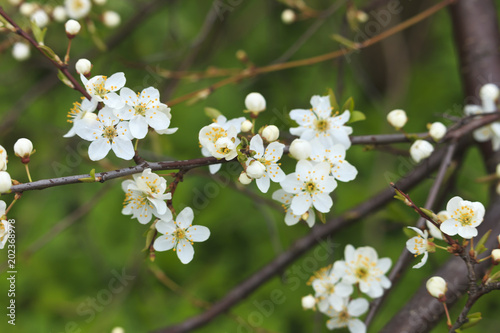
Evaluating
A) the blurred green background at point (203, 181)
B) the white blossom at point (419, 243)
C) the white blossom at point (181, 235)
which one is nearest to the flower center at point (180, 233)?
the white blossom at point (181, 235)

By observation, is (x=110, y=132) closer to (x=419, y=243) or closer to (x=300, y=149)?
(x=300, y=149)

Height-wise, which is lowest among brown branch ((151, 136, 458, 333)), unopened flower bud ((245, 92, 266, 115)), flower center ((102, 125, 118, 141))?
brown branch ((151, 136, 458, 333))

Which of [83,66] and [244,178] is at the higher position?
[83,66]

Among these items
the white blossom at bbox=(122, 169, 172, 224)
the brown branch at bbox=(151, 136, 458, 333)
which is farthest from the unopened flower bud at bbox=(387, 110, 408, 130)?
the white blossom at bbox=(122, 169, 172, 224)

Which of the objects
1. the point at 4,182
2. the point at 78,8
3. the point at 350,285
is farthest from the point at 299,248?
the point at 78,8

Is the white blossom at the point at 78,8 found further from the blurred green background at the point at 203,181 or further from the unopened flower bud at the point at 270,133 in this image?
the unopened flower bud at the point at 270,133

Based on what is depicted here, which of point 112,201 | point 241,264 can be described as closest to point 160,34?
point 112,201

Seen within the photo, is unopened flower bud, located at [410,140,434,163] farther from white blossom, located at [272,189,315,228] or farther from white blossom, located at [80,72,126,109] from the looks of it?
white blossom, located at [80,72,126,109]
